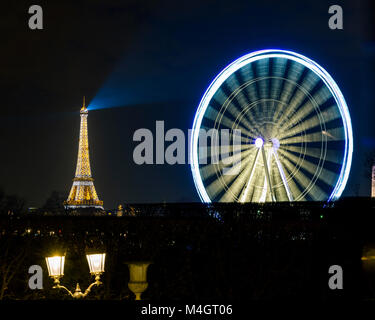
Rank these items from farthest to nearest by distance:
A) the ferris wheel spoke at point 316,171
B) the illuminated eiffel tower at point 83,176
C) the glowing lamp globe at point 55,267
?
1. the illuminated eiffel tower at point 83,176
2. the ferris wheel spoke at point 316,171
3. the glowing lamp globe at point 55,267

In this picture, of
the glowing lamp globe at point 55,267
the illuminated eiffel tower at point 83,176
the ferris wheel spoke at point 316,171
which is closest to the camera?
the glowing lamp globe at point 55,267

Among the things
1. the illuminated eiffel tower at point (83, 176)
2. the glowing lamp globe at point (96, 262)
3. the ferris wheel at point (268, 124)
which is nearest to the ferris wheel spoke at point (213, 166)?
the ferris wheel at point (268, 124)

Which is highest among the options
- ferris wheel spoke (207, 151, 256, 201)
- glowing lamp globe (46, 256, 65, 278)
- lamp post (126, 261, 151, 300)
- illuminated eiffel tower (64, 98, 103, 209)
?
illuminated eiffel tower (64, 98, 103, 209)

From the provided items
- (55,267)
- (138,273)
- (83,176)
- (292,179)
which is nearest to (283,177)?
(292,179)

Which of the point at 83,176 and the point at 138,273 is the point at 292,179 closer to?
the point at 138,273

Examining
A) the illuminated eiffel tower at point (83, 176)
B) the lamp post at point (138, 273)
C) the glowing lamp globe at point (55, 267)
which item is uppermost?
the illuminated eiffel tower at point (83, 176)

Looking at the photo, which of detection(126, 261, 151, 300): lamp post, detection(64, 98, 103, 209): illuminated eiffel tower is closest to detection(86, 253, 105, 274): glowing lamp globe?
detection(126, 261, 151, 300): lamp post

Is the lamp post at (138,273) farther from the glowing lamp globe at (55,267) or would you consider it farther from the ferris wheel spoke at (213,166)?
the ferris wheel spoke at (213,166)

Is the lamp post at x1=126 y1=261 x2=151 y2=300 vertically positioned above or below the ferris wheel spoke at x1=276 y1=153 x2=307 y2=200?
below

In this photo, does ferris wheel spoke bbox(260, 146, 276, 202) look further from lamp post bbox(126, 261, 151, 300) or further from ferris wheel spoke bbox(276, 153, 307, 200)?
lamp post bbox(126, 261, 151, 300)

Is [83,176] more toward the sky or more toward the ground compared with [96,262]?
more toward the sky
